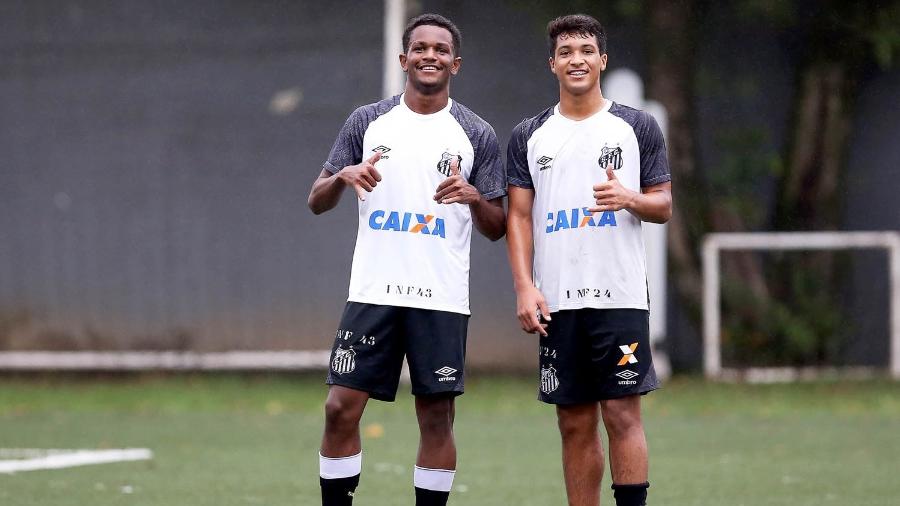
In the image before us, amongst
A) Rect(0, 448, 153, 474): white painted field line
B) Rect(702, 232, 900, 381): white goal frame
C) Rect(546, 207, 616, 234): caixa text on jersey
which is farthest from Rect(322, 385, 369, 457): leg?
Rect(702, 232, 900, 381): white goal frame

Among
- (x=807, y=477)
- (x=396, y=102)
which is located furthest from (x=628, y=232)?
(x=807, y=477)

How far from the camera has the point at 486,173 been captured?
588cm

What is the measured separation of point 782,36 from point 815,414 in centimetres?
484

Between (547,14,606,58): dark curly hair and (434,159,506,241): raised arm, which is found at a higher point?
(547,14,606,58): dark curly hair

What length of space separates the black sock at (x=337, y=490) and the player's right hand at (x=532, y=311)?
880mm

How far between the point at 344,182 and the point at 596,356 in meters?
1.14

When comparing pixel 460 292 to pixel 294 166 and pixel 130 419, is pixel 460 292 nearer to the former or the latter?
pixel 130 419

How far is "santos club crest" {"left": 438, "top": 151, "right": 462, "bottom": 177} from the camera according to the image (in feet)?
18.9

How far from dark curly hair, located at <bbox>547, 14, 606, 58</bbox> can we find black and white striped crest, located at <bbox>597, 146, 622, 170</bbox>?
1.29 ft

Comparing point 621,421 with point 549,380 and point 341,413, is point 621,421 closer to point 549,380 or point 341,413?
point 549,380

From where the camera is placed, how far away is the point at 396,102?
19.5ft

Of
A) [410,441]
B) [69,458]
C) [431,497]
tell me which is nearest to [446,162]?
[431,497]

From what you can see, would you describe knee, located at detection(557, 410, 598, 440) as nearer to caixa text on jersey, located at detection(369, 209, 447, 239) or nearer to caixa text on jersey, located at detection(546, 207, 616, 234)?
caixa text on jersey, located at detection(546, 207, 616, 234)

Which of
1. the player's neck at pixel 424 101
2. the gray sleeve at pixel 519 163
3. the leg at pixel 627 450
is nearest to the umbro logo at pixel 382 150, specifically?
the player's neck at pixel 424 101
